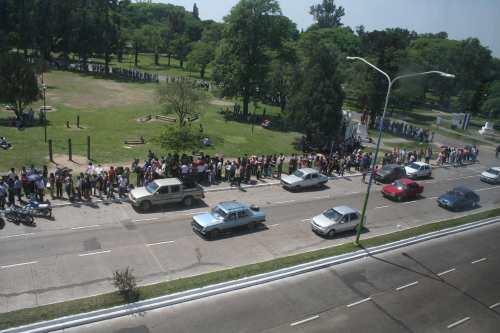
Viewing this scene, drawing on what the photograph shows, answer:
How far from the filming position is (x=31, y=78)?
131 ft

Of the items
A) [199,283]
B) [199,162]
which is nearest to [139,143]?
[199,162]

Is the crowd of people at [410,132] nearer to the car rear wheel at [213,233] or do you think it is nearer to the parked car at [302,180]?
the parked car at [302,180]

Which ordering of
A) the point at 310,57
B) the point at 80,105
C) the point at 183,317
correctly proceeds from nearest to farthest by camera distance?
1. the point at 183,317
2. the point at 310,57
3. the point at 80,105

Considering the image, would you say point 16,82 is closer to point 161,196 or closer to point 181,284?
point 161,196

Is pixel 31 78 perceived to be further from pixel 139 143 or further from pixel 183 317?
pixel 183 317

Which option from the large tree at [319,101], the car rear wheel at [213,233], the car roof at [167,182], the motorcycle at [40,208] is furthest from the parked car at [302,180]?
the motorcycle at [40,208]

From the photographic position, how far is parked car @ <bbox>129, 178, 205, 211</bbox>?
23859 mm

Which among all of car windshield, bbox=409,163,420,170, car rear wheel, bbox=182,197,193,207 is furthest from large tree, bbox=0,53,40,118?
car windshield, bbox=409,163,420,170

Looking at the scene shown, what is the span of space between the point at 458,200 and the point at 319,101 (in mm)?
16237

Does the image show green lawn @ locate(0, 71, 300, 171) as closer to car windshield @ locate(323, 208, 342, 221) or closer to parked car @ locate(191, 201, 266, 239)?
parked car @ locate(191, 201, 266, 239)

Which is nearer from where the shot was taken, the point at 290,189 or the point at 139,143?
the point at 290,189

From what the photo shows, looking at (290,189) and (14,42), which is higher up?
(14,42)

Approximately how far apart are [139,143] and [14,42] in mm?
55645

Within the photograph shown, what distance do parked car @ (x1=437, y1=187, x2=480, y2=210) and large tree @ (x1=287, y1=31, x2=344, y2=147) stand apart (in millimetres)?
14030
